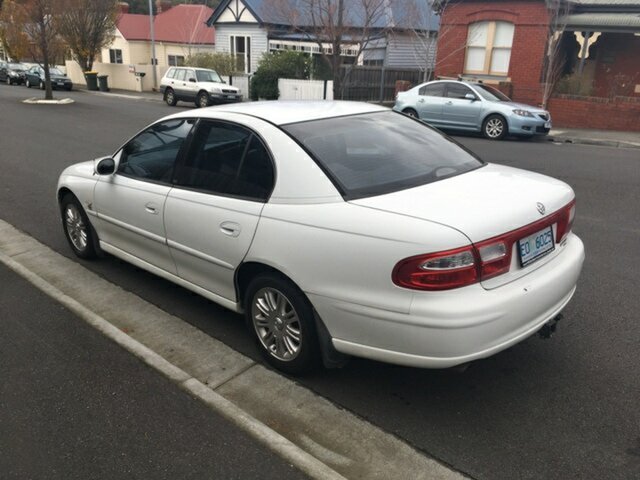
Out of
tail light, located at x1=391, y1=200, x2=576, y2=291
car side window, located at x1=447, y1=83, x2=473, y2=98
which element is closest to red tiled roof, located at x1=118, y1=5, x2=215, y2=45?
car side window, located at x1=447, y1=83, x2=473, y2=98

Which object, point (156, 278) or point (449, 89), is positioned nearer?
point (156, 278)

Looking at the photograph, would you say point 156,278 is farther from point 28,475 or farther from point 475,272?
point 475,272

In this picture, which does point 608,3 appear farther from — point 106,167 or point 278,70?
point 106,167

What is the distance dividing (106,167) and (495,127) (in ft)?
40.5

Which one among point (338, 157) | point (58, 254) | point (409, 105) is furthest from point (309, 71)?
point (338, 157)

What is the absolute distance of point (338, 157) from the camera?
11.4 feet

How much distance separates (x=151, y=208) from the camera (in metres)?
4.27

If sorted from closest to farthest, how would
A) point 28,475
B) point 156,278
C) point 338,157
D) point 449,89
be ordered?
point 28,475, point 338,157, point 156,278, point 449,89

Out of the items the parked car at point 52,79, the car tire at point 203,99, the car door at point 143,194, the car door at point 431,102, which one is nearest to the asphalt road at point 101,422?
the car door at point 143,194

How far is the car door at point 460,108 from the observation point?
1525 cm

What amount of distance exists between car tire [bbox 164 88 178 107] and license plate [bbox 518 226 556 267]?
24.6 metres

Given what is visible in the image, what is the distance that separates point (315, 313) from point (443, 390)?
35.8 inches

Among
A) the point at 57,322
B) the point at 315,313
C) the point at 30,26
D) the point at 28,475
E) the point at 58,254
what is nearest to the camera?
the point at 28,475

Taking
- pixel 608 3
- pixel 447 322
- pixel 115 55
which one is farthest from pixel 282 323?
pixel 115 55
